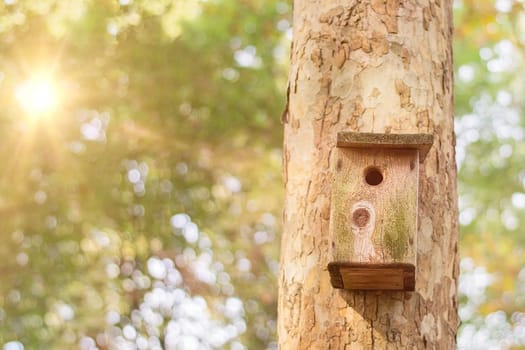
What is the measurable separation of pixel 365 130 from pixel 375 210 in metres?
0.31

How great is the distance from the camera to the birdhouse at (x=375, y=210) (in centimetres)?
262

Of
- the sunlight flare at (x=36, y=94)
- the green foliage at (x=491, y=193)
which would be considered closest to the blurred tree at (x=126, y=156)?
the sunlight flare at (x=36, y=94)

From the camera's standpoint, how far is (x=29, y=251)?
8.80 metres

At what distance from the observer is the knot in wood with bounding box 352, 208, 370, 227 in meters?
2.67

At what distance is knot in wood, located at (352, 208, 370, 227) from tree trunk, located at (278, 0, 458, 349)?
154 mm

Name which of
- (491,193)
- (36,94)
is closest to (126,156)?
(36,94)

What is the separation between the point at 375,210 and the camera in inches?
105

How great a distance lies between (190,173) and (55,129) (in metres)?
1.41

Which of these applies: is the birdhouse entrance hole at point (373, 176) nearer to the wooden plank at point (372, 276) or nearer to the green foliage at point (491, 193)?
the wooden plank at point (372, 276)

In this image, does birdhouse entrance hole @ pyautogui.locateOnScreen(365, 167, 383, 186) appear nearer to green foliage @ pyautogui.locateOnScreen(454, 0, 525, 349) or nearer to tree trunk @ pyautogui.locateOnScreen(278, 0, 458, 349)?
tree trunk @ pyautogui.locateOnScreen(278, 0, 458, 349)

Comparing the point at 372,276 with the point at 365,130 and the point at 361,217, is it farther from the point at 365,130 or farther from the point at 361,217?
the point at 365,130

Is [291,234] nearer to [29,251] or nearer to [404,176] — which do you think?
[404,176]

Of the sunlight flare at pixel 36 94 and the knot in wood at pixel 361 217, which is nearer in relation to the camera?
the knot in wood at pixel 361 217

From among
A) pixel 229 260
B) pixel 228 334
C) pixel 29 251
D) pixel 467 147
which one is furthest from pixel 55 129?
pixel 467 147
